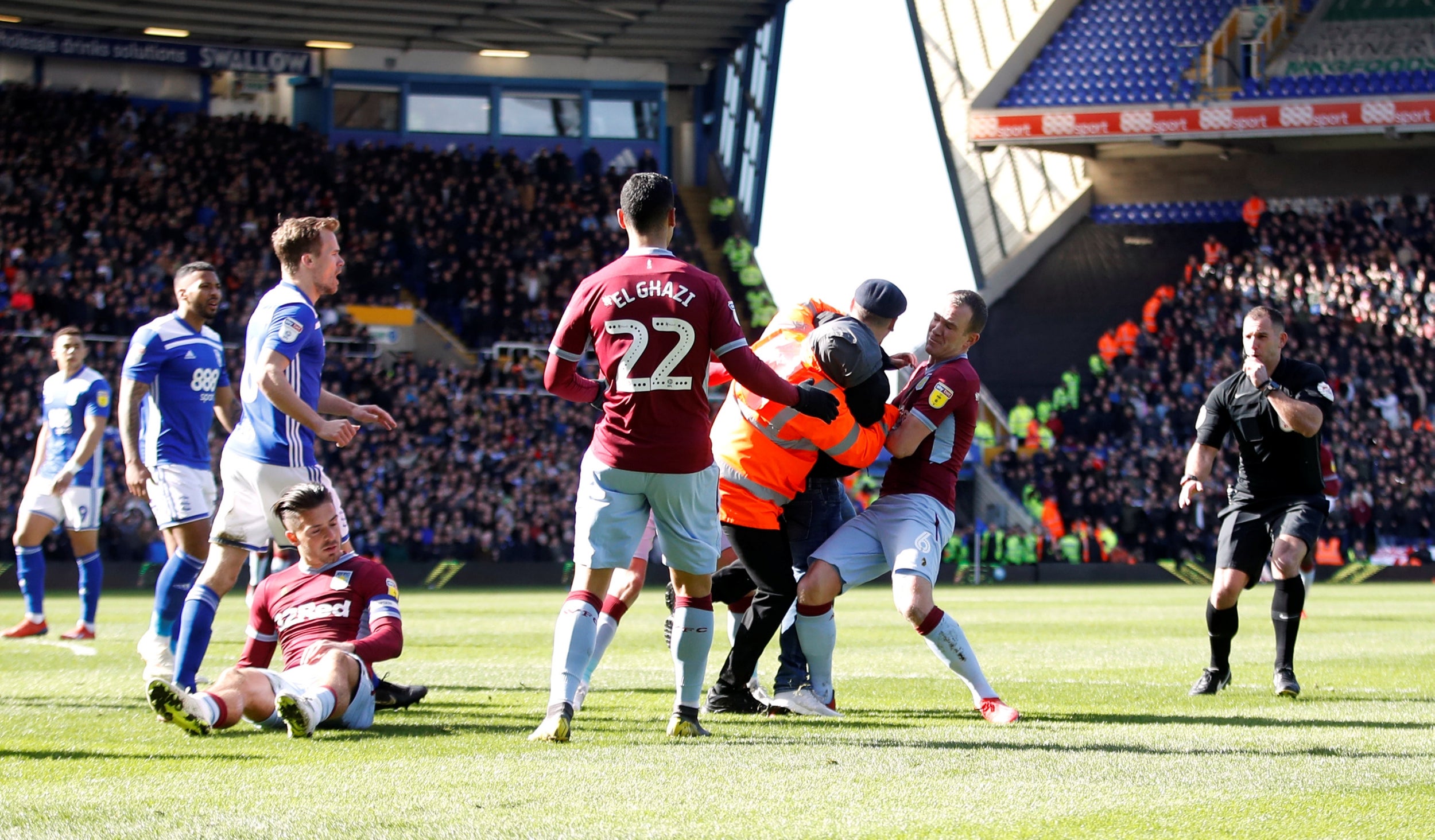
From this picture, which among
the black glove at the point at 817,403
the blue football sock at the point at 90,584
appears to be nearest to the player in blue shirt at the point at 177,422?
the black glove at the point at 817,403

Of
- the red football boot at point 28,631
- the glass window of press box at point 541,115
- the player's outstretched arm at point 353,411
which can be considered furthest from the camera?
the glass window of press box at point 541,115

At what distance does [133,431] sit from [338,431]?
6.18 feet

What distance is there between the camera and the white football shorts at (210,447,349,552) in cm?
681

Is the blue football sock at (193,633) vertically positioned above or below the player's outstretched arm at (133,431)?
below

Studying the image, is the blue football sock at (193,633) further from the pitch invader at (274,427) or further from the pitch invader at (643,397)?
the pitch invader at (643,397)

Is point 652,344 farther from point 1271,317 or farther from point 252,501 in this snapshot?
point 1271,317

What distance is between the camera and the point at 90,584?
454 inches

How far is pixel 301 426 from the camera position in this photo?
693 cm

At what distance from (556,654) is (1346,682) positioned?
5.09 meters

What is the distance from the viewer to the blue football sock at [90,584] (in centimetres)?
1148

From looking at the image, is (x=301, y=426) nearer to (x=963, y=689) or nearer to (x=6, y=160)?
(x=963, y=689)

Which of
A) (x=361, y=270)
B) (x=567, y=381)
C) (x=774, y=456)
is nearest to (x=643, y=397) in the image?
(x=567, y=381)

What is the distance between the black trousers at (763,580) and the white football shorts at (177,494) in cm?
282

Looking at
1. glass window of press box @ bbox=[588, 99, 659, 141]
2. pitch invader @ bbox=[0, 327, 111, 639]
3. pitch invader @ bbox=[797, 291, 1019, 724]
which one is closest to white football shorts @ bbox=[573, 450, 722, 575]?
pitch invader @ bbox=[797, 291, 1019, 724]
